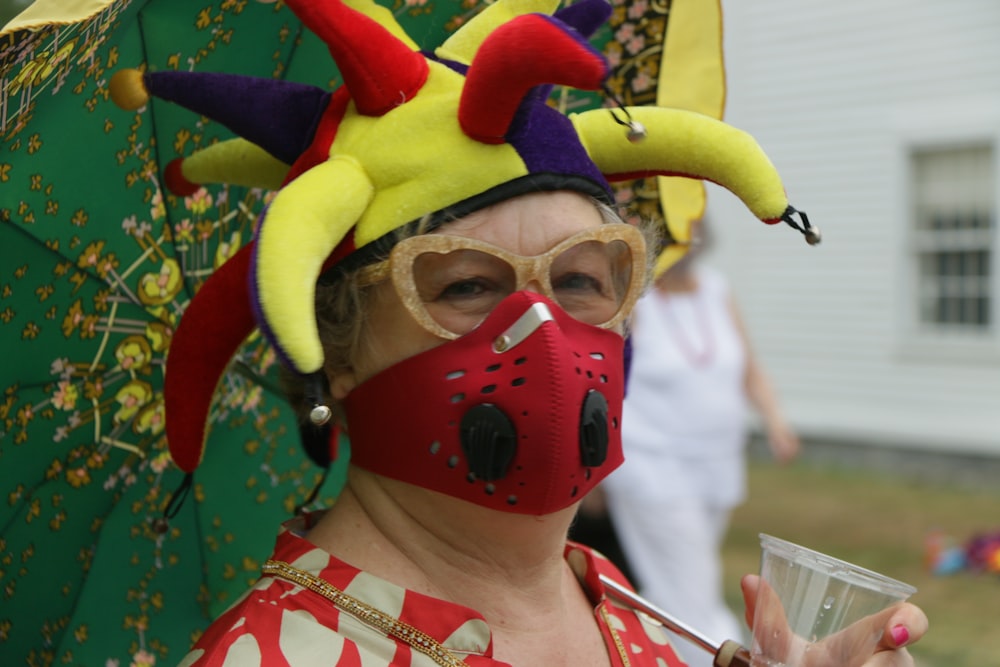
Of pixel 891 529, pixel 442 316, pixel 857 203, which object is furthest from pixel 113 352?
pixel 857 203

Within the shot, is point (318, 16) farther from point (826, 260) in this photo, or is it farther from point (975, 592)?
point (826, 260)

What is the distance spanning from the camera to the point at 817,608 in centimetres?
170

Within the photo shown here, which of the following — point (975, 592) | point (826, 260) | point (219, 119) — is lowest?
point (826, 260)

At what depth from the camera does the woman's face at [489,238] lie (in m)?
1.66

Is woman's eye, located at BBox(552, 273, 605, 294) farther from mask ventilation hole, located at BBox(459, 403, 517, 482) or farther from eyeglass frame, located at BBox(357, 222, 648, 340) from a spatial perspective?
mask ventilation hole, located at BBox(459, 403, 517, 482)

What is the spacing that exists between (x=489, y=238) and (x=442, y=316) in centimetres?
14

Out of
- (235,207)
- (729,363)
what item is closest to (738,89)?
(729,363)

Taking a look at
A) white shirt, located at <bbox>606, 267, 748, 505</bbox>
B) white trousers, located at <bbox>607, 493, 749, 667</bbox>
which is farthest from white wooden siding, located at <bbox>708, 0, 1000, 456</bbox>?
white trousers, located at <bbox>607, 493, 749, 667</bbox>

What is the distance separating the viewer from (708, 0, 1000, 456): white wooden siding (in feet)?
33.7

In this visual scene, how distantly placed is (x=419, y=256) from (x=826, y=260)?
1006cm

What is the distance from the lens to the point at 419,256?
165 cm

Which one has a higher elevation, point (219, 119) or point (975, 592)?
point (219, 119)

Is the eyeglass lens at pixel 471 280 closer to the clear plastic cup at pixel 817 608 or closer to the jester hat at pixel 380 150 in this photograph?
the jester hat at pixel 380 150

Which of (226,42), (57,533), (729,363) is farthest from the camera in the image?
(729,363)
